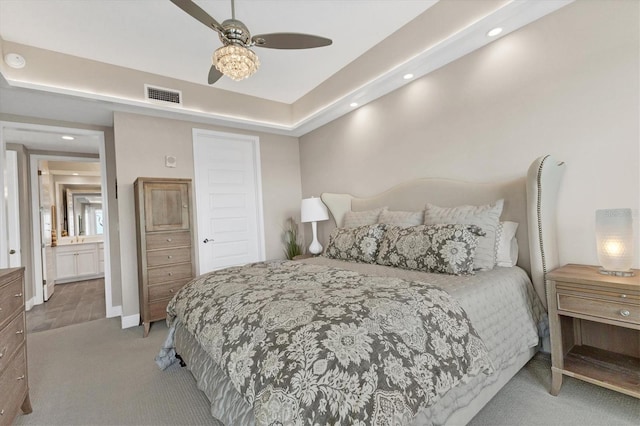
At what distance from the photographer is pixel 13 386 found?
156 centimetres

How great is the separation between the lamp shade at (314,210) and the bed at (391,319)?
111 cm

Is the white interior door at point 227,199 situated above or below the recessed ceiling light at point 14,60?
below

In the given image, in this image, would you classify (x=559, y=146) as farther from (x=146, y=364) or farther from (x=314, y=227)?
(x=146, y=364)

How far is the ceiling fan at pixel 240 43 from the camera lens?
1831 millimetres

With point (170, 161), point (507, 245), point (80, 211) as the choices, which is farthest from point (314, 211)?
point (80, 211)

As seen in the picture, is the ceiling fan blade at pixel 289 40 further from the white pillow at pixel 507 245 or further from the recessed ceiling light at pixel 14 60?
the recessed ceiling light at pixel 14 60

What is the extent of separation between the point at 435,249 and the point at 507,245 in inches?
24.8

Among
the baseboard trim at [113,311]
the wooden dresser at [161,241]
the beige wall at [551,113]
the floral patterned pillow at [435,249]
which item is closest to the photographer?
the beige wall at [551,113]

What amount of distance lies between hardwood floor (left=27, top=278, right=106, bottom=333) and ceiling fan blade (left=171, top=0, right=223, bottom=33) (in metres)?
3.96

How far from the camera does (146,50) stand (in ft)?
9.68

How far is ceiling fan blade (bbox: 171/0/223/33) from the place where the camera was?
64.5 inches

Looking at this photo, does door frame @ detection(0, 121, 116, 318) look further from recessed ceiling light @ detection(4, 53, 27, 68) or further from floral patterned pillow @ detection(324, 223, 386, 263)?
floral patterned pillow @ detection(324, 223, 386, 263)

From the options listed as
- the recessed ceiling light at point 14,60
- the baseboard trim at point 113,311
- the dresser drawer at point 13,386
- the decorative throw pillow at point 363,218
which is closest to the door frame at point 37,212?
the baseboard trim at point 113,311

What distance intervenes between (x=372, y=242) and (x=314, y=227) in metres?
1.54
